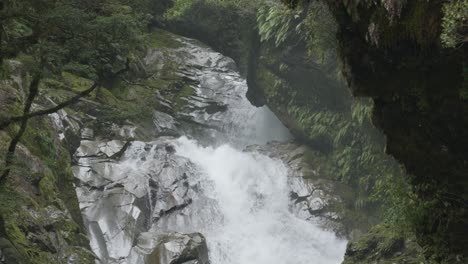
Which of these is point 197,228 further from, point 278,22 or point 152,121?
point 278,22

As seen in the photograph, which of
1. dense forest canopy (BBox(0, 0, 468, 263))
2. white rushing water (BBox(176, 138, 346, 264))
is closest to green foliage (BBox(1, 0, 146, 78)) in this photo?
dense forest canopy (BBox(0, 0, 468, 263))

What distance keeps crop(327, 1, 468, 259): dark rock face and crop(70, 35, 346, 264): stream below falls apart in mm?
7969

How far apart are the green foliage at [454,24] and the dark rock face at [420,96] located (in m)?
0.51

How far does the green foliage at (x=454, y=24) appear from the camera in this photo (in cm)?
537

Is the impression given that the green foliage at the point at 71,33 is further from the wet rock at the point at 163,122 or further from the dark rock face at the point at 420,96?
the wet rock at the point at 163,122

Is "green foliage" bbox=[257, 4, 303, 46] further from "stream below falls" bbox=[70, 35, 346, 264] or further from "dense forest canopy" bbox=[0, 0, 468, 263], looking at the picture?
"dense forest canopy" bbox=[0, 0, 468, 263]

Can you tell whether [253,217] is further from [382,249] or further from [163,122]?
[382,249]

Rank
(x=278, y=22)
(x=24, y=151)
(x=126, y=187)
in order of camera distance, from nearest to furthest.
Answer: (x=24, y=151)
(x=126, y=187)
(x=278, y=22)

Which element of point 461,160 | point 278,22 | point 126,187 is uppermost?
point 461,160

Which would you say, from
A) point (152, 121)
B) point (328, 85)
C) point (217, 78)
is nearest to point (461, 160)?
point (328, 85)

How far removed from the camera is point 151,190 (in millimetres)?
17609

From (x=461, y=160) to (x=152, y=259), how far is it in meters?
9.35

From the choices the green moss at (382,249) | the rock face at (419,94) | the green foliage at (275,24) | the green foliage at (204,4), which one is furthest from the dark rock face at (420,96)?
the green foliage at (204,4)

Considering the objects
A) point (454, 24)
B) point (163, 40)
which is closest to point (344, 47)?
point (454, 24)
